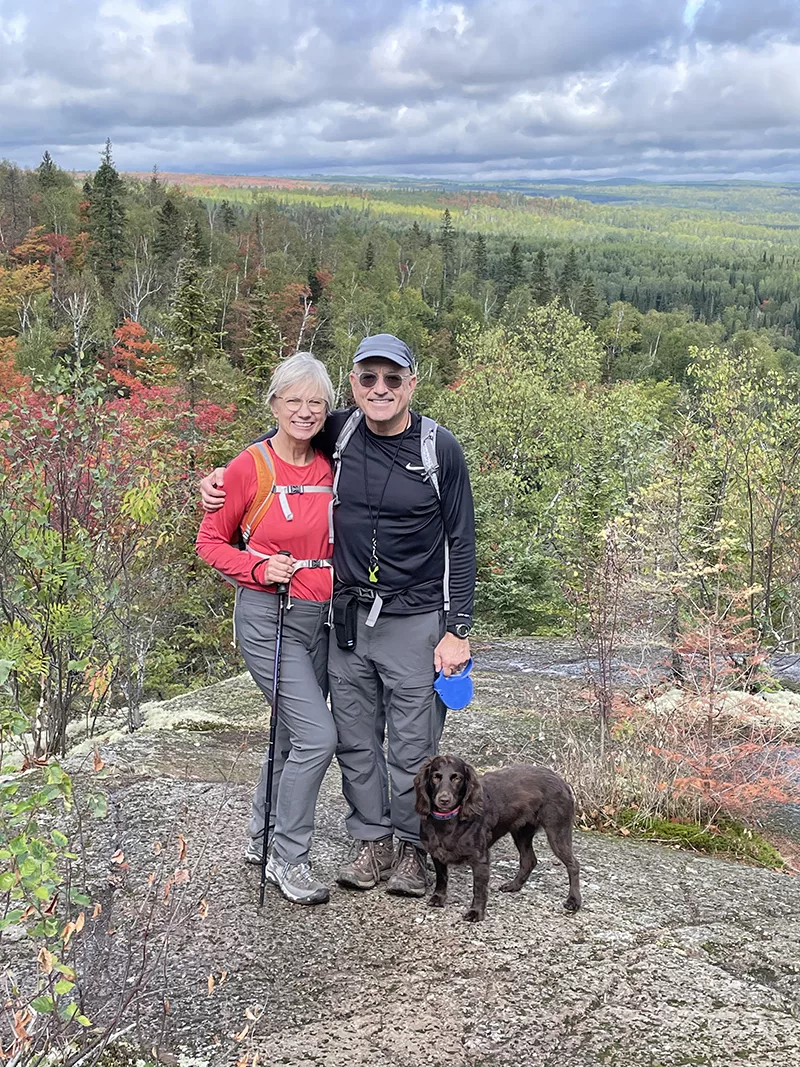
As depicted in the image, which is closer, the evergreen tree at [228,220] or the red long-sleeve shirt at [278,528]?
the red long-sleeve shirt at [278,528]

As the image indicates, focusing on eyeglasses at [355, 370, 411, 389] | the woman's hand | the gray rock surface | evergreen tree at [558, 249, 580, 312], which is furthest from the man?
evergreen tree at [558, 249, 580, 312]

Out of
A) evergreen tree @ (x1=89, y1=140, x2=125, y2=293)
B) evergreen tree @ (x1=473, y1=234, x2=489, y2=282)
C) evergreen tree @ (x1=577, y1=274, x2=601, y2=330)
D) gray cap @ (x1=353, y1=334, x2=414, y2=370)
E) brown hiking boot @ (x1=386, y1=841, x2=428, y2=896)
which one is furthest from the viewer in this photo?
evergreen tree @ (x1=473, y1=234, x2=489, y2=282)

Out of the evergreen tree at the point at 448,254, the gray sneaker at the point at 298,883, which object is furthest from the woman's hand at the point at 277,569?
the evergreen tree at the point at 448,254

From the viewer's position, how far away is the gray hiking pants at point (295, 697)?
13.2ft

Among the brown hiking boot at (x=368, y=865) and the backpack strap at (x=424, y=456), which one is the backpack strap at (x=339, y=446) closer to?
the backpack strap at (x=424, y=456)

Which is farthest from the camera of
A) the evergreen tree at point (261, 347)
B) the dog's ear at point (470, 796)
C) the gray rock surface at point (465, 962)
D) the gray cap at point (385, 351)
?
the evergreen tree at point (261, 347)

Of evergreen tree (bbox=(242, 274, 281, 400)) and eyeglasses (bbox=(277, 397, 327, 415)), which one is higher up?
eyeglasses (bbox=(277, 397, 327, 415))

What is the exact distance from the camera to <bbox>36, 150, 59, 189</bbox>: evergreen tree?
6612cm

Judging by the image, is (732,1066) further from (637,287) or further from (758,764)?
(637,287)

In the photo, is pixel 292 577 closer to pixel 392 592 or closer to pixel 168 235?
pixel 392 592

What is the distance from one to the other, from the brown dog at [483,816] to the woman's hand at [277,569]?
996 mm

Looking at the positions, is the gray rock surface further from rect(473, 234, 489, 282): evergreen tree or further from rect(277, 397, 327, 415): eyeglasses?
rect(473, 234, 489, 282): evergreen tree

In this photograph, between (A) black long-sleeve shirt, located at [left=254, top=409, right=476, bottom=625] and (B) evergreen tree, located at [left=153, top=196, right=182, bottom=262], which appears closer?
(A) black long-sleeve shirt, located at [left=254, top=409, right=476, bottom=625]

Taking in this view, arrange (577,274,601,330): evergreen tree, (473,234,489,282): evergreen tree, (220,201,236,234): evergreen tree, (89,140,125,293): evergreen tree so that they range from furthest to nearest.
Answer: (473,234,489,282): evergreen tree
(220,201,236,234): evergreen tree
(577,274,601,330): evergreen tree
(89,140,125,293): evergreen tree
